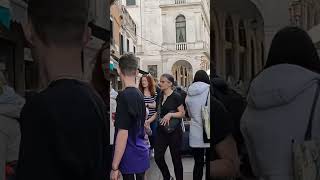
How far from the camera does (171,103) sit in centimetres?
229

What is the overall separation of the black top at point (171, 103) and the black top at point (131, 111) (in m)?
0.16

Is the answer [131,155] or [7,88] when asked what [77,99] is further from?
[131,155]

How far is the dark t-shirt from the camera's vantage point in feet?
7.04

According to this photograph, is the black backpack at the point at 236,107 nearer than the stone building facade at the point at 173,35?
Yes

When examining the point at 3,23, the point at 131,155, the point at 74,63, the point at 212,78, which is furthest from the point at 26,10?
the point at 131,155

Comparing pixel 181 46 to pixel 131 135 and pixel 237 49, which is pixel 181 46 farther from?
pixel 131 135

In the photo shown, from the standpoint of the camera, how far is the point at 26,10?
977mm

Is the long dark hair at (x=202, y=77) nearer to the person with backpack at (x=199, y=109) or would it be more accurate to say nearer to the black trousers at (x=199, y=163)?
the person with backpack at (x=199, y=109)

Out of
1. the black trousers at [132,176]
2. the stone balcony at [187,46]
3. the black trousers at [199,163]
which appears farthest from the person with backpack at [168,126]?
the stone balcony at [187,46]

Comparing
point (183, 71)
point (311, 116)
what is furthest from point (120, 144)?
point (311, 116)

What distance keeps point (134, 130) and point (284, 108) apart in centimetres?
141

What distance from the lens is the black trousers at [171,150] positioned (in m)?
1.68

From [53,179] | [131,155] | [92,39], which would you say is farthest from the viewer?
[131,155]

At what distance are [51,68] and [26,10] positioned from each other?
15 cm
